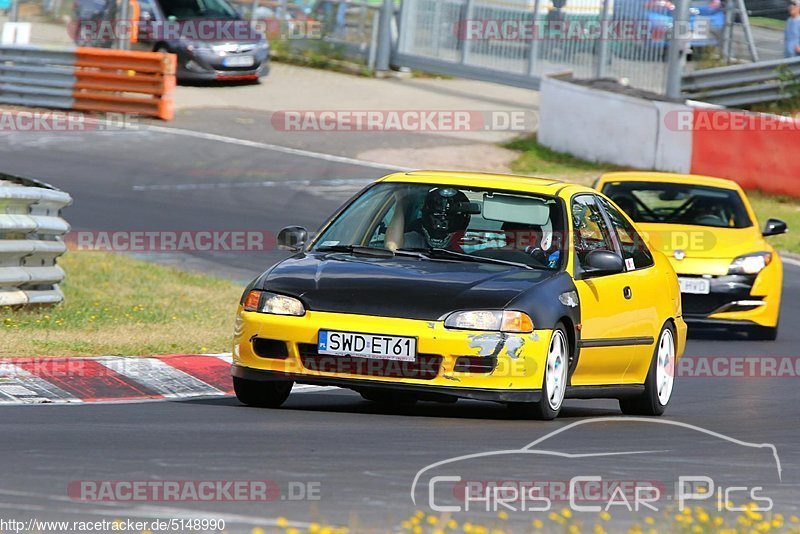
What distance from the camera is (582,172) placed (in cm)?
2588

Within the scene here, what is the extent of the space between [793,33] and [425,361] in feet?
71.1

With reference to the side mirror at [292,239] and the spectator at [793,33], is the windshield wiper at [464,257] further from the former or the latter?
the spectator at [793,33]

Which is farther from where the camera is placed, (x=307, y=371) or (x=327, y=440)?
(x=307, y=371)

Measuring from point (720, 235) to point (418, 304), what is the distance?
732cm

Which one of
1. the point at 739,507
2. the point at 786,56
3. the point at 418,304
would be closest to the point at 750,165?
the point at 786,56

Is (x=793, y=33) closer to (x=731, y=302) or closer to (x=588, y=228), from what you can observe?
(x=731, y=302)

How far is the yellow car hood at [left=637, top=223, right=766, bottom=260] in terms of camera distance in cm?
1451

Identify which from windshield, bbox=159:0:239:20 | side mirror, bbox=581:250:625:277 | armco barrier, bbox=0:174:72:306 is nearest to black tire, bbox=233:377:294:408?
side mirror, bbox=581:250:625:277

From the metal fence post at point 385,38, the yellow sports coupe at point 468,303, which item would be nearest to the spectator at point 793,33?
the metal fence post at point 385,38

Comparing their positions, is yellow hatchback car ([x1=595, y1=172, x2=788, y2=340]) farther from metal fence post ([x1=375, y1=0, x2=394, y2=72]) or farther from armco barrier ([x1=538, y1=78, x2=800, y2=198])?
metal fence post ([x1=375, y1=0, x2=394, y2=72])

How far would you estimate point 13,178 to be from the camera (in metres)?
12.7

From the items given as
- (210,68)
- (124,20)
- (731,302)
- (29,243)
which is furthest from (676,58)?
(29,243)

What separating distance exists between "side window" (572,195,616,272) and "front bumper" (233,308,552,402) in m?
1.11

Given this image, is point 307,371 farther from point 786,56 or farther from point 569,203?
point 786,56
